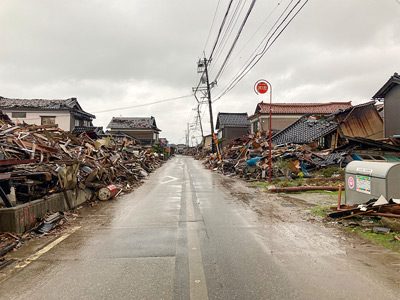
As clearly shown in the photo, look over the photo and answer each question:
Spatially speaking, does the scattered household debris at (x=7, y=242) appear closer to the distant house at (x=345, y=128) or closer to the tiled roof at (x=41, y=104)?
the distant house at (x=345, y=128)

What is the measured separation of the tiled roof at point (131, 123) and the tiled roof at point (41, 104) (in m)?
20.3

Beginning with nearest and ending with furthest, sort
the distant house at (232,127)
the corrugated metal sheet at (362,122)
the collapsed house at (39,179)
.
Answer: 1. the collapsed house at (39,179)
2. the corrugated metal sheet at (362,122)
3. the distant house at (232,127)

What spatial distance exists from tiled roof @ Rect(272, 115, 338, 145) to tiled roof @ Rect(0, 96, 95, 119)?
23.9 metres

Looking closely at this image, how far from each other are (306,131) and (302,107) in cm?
1354

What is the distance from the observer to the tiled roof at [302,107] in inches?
1587

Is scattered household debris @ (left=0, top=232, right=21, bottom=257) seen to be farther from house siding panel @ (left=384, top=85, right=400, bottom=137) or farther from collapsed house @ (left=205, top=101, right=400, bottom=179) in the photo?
house siding panel @ (left=384, top=85, right=400, bottom=137)

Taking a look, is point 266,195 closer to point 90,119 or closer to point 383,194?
point 383,194

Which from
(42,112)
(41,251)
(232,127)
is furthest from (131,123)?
(41,251)

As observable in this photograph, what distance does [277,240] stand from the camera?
6285 mm

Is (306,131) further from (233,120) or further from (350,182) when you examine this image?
(233,120)

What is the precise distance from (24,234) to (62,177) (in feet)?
9.51

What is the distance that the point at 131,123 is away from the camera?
6288 cm

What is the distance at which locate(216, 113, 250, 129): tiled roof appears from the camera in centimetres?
5597

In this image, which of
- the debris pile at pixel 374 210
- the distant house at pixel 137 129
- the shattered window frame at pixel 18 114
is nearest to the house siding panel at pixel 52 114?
the shattered window frame at pixel 18 114
